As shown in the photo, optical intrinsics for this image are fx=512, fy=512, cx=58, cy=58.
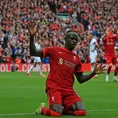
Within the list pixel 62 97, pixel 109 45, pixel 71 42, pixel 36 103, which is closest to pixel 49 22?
pixel 109 45

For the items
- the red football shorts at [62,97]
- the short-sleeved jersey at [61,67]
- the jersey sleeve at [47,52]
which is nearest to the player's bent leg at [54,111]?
the red football shorts at [62,97]

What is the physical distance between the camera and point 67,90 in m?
11.0

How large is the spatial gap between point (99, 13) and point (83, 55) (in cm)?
987

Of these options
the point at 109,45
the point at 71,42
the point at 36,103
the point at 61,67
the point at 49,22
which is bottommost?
the point at 36,103

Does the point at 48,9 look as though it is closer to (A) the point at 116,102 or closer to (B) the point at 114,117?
(A) the point at 116,102

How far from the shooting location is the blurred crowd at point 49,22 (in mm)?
36406

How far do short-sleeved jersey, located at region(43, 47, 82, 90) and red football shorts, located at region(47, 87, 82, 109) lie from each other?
11 cm

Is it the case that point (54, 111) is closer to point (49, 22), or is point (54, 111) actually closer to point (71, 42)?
point (71, 42)

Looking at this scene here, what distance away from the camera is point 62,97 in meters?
11.0

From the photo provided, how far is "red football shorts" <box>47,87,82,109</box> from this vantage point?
1074 centimetres

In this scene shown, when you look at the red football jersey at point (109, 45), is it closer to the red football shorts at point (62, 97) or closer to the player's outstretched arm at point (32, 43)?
the red football shorts at point (62, 97)

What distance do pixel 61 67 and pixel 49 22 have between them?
31605 millimetres

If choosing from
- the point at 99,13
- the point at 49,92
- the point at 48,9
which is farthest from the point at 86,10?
the point at 49,92

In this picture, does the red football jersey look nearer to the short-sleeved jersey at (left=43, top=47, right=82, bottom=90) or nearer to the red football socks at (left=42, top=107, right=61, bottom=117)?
the short-sleeved jersey at (left=43, top=47, right=82, bottom=90)
